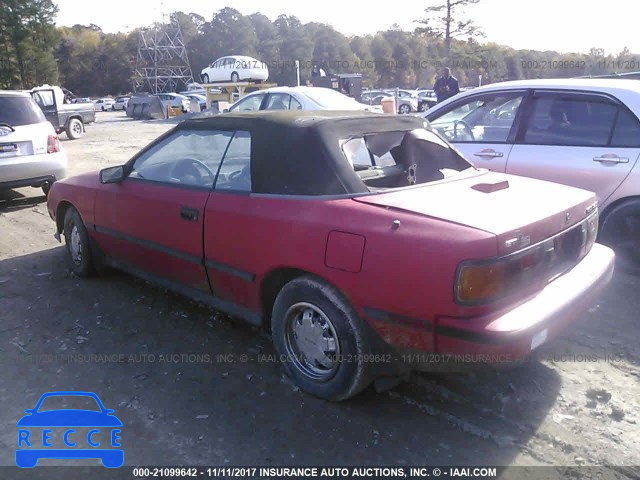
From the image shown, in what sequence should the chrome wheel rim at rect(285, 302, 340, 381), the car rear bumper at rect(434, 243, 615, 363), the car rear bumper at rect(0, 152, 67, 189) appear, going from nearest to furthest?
the car rear bumper at rect(434, 243, 615, 363)
the chrome wheel rim at rect(285, 302, 340, 381)
the car rear bumper at rect(0, 152, 67, 189)

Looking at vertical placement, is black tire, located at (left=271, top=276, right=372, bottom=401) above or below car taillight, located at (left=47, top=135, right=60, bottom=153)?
below

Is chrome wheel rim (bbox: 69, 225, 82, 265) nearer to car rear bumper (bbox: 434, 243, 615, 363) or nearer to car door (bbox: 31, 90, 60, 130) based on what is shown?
car rear bumper (bbox: 434, 243, 615, 363)

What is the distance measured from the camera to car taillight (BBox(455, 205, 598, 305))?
2.51 meters

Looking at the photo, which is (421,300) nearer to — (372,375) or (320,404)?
(372,375)

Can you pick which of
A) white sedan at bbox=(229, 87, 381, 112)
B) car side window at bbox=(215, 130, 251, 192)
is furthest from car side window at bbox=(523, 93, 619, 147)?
white sedan at bbox=(229, 87, 381, 112)

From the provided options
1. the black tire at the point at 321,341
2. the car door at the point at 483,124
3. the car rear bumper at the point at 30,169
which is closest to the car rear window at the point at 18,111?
the car rear bumper at the point at 30,169

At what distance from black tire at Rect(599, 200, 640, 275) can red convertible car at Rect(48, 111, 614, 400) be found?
139 centimetres

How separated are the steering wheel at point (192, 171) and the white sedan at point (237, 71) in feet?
81.0

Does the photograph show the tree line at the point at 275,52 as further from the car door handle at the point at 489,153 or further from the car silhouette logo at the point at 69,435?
the car silhouette logo at the point at 69,435

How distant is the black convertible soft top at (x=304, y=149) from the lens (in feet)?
10.1

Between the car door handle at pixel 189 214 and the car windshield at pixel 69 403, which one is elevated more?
the car door handle at pixel 189 214

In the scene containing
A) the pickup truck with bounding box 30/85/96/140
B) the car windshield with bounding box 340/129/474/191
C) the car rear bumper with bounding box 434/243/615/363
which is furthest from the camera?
the pickup truck with bounding box 30/85/96/140

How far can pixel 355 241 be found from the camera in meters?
2.79

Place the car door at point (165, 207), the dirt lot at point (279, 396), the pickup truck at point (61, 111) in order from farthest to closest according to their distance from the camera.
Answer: the pickup truck at point (61, 111) < the car door at point (165, 207) < the dirt lot at point (279, 396)
